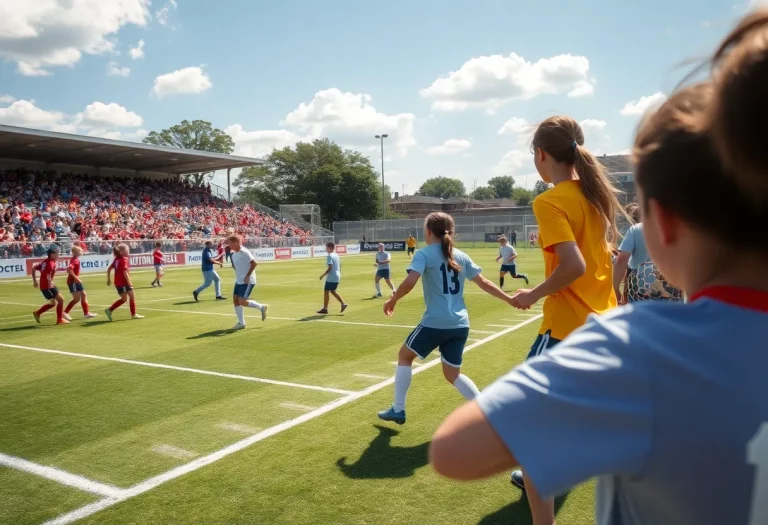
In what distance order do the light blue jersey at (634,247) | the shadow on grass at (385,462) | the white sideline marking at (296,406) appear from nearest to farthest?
the shadow on grass at (385,462) < the light blue jersey at (634,247) < the white sideline marking at (296,406)

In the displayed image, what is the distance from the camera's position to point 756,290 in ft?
2.97

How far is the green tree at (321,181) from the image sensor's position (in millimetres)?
82438

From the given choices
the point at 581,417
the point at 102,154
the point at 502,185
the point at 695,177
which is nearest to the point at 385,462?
the point at 581,417

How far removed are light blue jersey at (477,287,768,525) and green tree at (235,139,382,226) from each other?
8132 centimetres

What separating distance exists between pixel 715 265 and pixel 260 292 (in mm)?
18805

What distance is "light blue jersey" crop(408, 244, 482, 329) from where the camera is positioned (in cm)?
557

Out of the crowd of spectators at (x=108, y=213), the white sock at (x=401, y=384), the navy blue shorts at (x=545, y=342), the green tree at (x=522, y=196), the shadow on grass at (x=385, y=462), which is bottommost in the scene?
the shadow on grass at (x=385, y=462)

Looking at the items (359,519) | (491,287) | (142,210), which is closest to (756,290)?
(359,519)

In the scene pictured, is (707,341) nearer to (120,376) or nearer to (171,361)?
(120,376)

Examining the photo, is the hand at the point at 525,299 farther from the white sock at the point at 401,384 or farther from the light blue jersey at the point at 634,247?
the light blue jersey at the point at 634,247

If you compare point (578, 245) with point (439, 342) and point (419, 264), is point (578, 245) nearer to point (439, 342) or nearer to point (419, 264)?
point (419, 264)

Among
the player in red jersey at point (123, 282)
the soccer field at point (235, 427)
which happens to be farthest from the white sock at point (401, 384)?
the player in red jersey at point (123, 282)

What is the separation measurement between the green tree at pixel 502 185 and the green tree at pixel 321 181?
369 feet

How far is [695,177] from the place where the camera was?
0.90 metres
